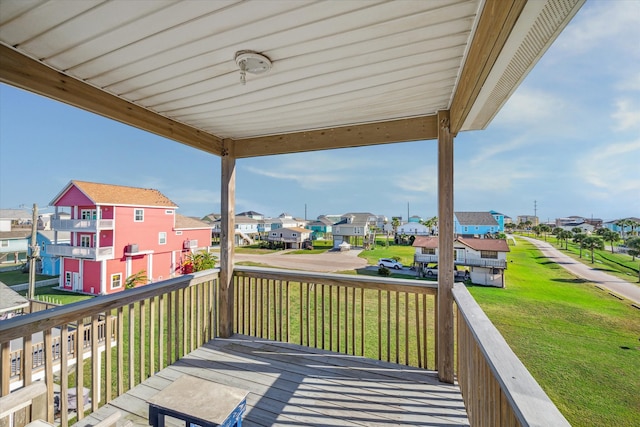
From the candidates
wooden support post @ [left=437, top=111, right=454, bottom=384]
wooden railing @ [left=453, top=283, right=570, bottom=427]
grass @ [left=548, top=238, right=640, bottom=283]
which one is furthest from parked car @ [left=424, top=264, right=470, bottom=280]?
wooden railing @ [left=453, top=283, right=570, bottom=427]

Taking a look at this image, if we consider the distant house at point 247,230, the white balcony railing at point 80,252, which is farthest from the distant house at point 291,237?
the white balcony railing at point 80,252

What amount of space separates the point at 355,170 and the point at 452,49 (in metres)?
23.3

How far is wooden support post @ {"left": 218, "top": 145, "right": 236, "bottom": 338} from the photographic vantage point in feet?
A: 10.2

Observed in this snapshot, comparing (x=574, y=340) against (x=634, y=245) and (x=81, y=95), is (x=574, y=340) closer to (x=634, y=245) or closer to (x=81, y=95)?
(x=634, y=245)

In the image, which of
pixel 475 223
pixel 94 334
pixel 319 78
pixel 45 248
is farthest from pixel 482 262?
pixel 45 248

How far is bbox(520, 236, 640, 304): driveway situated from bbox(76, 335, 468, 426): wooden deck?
11.1m

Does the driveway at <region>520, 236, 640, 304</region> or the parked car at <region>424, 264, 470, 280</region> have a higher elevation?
the driveway at <region>520, 236, 640, 304</region>

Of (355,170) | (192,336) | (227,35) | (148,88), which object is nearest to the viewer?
(227,35)

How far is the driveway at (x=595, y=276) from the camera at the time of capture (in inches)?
346

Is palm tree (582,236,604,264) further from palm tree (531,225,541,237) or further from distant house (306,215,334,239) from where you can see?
distant house (306,215,334,239)

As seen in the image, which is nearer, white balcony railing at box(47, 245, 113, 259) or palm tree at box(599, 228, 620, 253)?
palm tree at box(599, 228, 620, 253)

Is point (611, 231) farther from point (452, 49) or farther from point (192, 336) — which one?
point (192, 336)

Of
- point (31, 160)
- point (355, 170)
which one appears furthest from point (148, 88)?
point (355, 170)

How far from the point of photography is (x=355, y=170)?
24312mm
